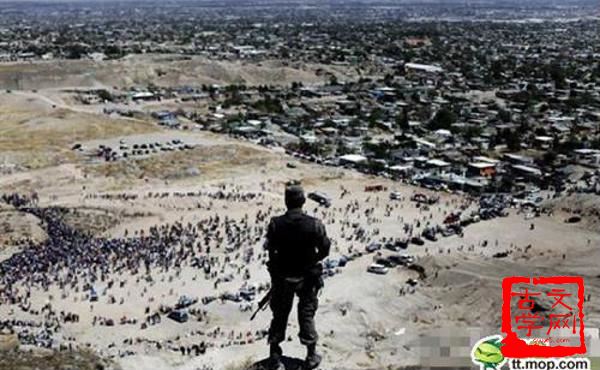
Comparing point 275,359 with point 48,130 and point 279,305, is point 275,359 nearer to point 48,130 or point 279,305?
point 279,305

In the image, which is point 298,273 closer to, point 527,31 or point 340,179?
point 340,179

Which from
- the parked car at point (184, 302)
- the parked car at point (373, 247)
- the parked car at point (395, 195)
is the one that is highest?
the parked car at point (184, 302)

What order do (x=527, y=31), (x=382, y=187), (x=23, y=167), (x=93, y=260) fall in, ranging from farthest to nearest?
(x=527, y=31)
(x=23, y=167)
(x=382, y=187)
(x=93, y=260)

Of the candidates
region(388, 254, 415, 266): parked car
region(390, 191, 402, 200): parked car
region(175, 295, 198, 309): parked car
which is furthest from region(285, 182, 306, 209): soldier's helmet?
region(390, 191, 402, 200): parked car

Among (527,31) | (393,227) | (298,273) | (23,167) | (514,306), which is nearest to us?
(298,273)

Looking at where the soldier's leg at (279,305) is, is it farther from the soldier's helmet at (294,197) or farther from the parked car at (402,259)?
the parked car at (402,259)

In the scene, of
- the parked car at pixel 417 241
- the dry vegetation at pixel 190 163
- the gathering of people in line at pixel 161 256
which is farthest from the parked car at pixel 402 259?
the dry vegetation at pixel 190 163

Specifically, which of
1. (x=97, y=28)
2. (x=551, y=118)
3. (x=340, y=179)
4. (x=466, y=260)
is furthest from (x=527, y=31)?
(x=466, y=260)

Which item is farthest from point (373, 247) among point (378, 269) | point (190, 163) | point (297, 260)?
point (297, 260)
